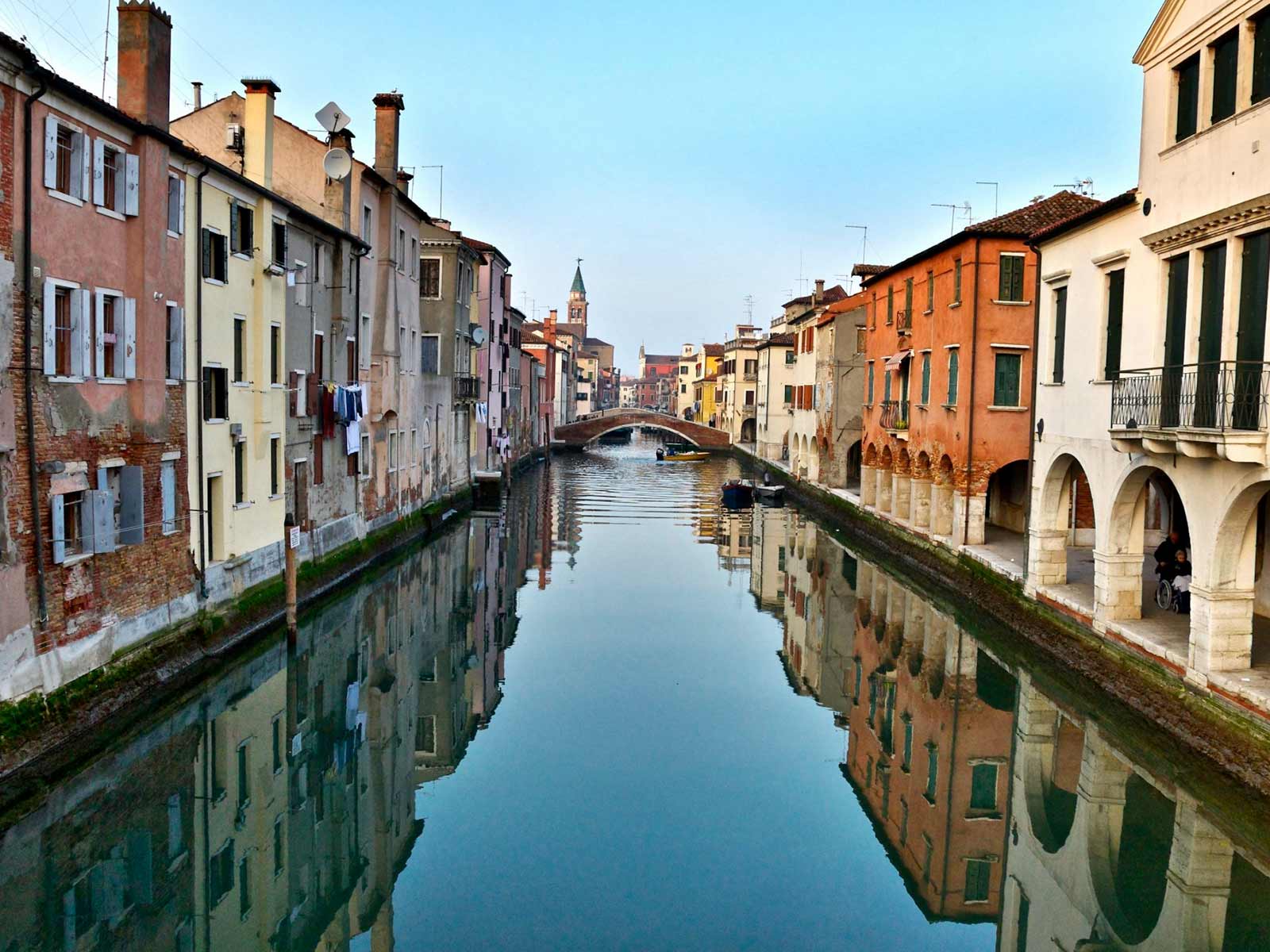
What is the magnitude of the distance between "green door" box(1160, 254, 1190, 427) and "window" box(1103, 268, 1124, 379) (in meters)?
1.52

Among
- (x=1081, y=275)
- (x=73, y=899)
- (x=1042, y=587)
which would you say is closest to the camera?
(x=73, y=899)

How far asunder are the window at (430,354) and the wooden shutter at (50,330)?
22.3 m

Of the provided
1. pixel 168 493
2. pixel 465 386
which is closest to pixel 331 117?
pixel 168 493

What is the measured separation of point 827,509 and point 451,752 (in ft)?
91.9

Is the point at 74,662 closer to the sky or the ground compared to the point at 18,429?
closer to the ground

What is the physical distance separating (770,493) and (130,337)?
34.3 meters

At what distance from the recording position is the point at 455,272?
3641cm

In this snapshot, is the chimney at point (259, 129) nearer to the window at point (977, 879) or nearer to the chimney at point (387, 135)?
the chimney at point (387, 135)

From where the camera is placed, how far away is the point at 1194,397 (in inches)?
527

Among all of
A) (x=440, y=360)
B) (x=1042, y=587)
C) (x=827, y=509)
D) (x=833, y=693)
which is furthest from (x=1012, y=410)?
(x=440, y=360)

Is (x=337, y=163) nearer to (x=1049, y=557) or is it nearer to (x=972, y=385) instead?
(x=972, y=385)

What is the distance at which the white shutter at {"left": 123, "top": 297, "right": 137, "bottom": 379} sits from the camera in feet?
45.6

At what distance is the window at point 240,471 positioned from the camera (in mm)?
18203

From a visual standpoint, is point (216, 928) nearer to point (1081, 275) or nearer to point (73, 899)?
point (73, 899)
